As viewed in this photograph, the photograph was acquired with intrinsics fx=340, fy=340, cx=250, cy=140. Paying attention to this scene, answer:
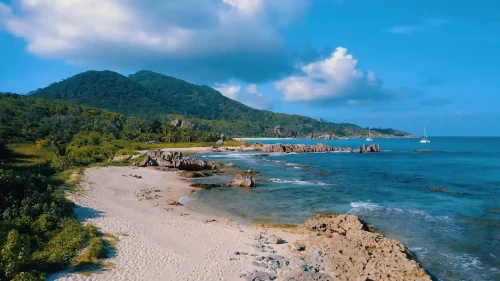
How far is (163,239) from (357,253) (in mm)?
12320

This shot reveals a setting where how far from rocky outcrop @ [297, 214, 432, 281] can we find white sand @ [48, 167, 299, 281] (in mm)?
2148

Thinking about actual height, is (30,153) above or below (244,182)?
above

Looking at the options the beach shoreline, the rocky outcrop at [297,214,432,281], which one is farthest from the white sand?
the rocky outcrop at [297,214,432,281]

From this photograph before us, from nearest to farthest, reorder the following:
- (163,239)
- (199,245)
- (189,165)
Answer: (199,245)
(163,239)
(189,165)

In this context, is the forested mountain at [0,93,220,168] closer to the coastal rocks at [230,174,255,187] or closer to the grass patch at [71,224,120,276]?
the coastal rocks at [230,174,255,187]

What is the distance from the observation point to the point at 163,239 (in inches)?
882

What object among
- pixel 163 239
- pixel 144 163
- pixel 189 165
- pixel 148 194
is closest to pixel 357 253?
pixel 163 239

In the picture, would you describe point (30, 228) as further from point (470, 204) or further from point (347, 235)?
point (470, 204)

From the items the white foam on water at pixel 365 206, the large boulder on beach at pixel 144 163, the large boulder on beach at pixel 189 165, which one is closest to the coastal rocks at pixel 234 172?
the large boulder on beach at pixel 189 165

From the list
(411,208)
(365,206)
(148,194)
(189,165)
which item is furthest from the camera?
(189,165)

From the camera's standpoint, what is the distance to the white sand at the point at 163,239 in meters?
17.3

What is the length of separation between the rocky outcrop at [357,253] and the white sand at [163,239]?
2.15 meters

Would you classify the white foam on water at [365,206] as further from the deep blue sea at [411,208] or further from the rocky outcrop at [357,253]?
the rocky outcrop at [357,253]

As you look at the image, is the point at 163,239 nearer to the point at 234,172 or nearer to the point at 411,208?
the point at 411,208
